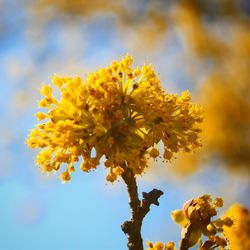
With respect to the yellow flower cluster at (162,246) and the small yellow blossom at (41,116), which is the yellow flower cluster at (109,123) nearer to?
the small yellow blossom at (41,116)

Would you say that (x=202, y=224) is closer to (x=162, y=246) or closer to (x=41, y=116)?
(x=162, y=246)

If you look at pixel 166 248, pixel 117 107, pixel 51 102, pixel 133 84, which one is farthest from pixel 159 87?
pixel 166 248

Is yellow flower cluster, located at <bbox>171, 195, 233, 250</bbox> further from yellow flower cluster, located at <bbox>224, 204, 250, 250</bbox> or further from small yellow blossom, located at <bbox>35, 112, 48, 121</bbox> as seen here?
yellow flower cluster, located at <bbox>224, 204, 250, 250</bbox>

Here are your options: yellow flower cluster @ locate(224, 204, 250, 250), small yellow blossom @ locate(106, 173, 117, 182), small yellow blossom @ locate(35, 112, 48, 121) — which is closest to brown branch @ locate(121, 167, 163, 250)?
small yellow blossom @ locate(106, 173, 117, 182)

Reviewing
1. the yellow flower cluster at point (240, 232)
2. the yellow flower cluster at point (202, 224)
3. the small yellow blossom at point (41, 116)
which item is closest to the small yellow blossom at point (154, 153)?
the yellow flower cluster at point (202, 224)

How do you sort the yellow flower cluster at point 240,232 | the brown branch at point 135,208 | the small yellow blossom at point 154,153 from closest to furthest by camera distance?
1. the brown branch at point 135,208
2. the small yellow blossom at point 154,153
3. the yellow flower cluster at point 240,232
